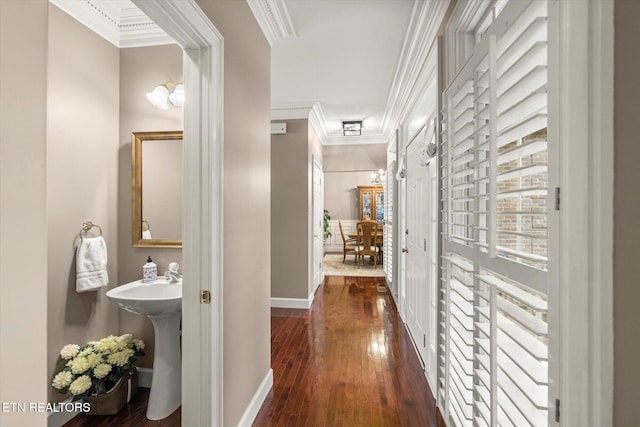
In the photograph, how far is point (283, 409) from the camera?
1991mm

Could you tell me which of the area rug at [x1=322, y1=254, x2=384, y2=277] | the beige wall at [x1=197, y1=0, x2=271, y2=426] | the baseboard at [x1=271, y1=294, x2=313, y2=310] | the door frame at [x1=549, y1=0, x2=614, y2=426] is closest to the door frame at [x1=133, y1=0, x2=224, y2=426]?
the beige wall at [x1=197, y1=0, x2=271, y2=426]

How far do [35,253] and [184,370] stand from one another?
3.27 ft

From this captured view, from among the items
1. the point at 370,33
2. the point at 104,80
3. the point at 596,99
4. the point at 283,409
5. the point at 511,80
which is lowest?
the point at 283,409

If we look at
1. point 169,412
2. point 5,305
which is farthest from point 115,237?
point 5,305

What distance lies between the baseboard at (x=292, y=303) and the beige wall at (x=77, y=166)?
220cm

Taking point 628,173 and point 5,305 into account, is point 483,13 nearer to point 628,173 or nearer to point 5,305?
point 628,173

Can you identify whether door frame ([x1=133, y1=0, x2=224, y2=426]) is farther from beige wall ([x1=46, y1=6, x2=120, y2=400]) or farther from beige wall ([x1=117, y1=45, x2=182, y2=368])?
beige wall ([x1=46, y1=6, x2=120, y2=400])

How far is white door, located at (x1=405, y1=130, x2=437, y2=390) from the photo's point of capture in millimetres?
2234

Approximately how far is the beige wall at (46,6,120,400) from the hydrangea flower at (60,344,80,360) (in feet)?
0.12

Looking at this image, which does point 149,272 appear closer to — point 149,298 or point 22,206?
point 149,298

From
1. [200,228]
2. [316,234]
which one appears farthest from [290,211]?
[200,228]

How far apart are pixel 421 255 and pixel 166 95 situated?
2.31 m

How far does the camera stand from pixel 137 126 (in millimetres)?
2188

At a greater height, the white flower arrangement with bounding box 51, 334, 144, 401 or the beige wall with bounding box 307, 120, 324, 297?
the beige wall with bounding box 307, 120, 324, 297
